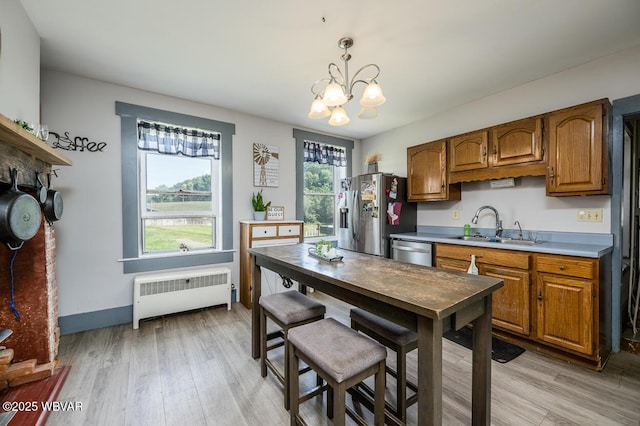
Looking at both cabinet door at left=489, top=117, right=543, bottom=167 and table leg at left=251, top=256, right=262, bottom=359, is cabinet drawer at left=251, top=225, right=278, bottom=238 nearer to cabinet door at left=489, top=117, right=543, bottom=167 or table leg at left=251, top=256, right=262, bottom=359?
table leg at left=251, top=256, right=262, bottom=359

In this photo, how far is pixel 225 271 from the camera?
3.20m

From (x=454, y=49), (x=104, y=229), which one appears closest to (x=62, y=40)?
(x=104, y=229)

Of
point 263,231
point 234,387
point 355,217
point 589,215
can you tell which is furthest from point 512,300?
point 263,231

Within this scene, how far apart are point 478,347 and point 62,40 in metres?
3.58

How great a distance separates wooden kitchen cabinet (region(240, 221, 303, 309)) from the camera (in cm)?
333

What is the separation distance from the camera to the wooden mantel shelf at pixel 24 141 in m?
1.16

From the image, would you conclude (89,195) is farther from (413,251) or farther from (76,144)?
(413,251)

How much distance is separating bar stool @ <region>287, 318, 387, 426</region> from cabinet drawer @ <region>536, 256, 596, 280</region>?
6.09 ft

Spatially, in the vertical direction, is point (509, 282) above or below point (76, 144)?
below

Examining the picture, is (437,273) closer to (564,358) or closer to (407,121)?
(564,358)

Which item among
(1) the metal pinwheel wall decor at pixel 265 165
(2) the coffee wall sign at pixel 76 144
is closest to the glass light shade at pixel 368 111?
(1) the metal pinwheel wall decor at pixel 265 165

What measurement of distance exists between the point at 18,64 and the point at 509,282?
416cm

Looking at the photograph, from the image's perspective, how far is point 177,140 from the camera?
315cm

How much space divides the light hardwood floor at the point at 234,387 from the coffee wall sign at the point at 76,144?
185cm
